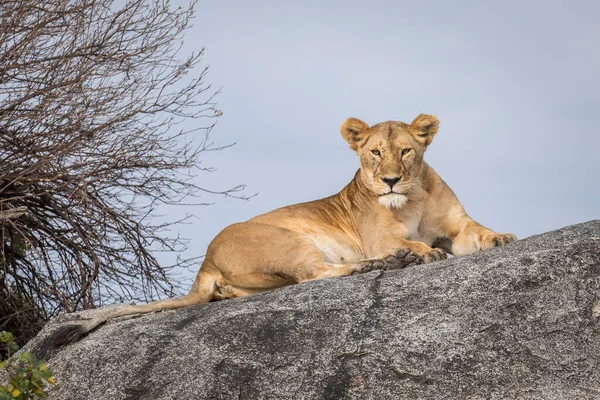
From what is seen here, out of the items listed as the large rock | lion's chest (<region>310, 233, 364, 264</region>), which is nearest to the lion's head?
lion's chest (<region>310, 233, 364, 264</region>)

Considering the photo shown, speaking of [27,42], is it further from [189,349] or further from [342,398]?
[342,398]

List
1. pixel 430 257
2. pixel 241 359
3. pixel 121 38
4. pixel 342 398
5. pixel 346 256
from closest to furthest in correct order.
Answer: pixel 342 398 < pixel 241 359 < pixel 430 257 < pixel 346 256 < pixel 121 38

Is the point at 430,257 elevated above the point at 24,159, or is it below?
below

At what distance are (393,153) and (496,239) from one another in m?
0.93

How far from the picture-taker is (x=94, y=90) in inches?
332

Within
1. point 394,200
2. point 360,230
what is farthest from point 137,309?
point 394,200

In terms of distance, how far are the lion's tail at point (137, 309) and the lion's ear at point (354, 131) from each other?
4.38 ft

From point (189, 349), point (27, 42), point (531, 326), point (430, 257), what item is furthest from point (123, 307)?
point (27, 42)

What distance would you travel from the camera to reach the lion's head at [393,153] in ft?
20.0

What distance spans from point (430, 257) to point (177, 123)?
156 inches

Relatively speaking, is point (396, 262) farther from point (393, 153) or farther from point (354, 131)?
point (354, 131)

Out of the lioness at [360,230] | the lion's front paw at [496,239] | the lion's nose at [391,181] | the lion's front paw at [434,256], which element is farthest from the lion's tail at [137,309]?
the lion's front paw at [496,239]

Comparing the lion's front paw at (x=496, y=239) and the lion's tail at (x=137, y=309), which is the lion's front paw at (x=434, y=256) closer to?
the lion's front paw at (x=496, y=239)

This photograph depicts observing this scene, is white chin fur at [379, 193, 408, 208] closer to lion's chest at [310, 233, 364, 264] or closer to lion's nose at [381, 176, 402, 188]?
Result: lion's nose at [381, 176, 402, 188]
